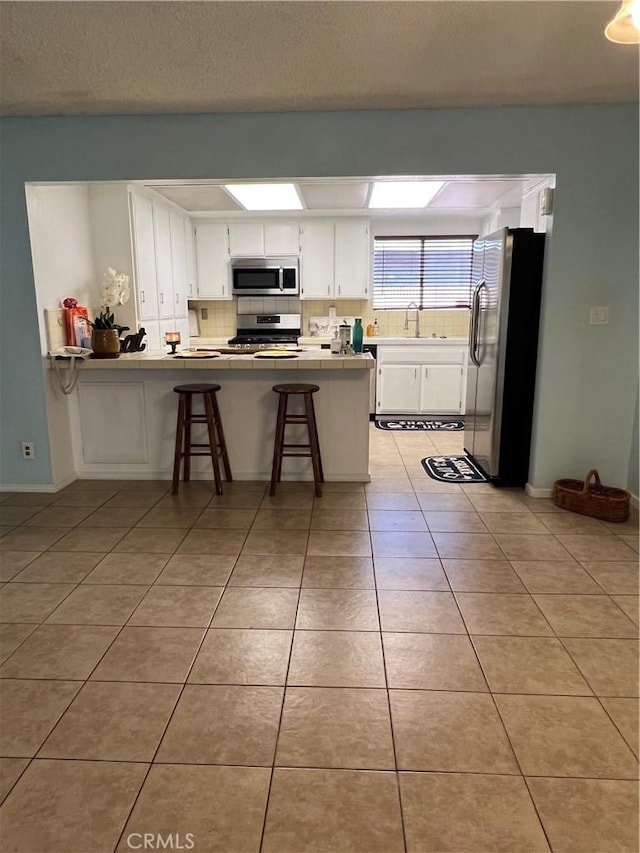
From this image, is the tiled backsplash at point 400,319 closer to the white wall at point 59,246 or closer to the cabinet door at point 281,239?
the cabinet door at point 281,239

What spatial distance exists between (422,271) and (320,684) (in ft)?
18.6

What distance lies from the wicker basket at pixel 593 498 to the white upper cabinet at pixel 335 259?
11.9ft

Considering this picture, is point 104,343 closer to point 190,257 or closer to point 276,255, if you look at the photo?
point 190,257

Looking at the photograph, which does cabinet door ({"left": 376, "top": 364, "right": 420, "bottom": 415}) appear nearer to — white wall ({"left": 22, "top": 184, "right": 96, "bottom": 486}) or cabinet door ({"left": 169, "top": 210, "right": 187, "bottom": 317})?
cabinet door ({"left": 169, "top": 210, "right": 187, "bottom": 317})

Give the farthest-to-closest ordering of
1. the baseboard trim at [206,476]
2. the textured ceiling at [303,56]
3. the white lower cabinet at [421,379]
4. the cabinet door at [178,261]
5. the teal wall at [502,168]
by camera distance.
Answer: the white lower cabinet at [421,379], the cabinet door at [178,261], the baseboard trim at [206,476], the teal wall at [502,168], the textured ceiling at [303,56]

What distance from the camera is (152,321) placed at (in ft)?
17.5

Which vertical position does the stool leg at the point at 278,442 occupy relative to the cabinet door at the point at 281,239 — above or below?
below

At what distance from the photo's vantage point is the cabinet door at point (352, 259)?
6.34m

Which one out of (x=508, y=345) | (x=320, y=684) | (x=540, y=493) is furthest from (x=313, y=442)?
(x=320, y=684)

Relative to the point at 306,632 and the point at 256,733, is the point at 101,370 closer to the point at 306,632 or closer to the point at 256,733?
the point at 306,632

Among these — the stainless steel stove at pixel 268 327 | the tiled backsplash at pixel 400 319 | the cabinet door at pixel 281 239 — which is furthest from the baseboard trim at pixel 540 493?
the cabinet door at pixel 281 239

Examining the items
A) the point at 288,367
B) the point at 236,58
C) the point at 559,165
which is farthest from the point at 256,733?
the point at 559,165

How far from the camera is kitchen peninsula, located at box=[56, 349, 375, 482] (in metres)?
3.99

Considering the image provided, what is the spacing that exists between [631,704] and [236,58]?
3047 millimetres
